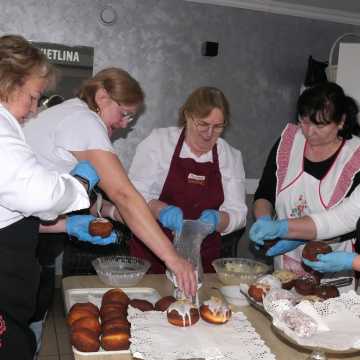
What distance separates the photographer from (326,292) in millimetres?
1542

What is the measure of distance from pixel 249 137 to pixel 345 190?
1.75 meters

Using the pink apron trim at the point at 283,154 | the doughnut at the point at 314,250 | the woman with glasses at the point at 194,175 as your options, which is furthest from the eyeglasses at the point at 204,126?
the doughnut at the point at 314,250

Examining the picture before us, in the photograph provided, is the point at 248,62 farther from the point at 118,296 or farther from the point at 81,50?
the point at 118,296

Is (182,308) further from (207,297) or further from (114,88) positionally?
(114,88)

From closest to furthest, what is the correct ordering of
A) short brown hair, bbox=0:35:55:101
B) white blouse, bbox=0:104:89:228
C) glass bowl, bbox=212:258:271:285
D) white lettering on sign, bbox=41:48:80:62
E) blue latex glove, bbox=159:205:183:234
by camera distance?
1. white blouse, bbox=0:104:89:228
2. short brown hair, bbox=0:35:55:101
3. glass bowl, bbox=212:258:271:285
4. blue latex glove, bbox=159:205:183:234
5. white lettering on sign, bbox=41:48:80:62

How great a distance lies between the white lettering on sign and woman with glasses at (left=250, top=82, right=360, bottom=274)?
1.65 meters

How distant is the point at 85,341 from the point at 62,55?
2365 millimetres

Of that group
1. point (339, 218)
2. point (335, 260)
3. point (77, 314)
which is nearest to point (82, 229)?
point (77, 314)

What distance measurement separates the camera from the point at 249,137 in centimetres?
367

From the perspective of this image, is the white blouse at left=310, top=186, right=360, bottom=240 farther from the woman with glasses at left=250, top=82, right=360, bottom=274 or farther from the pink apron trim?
the pink apron trim

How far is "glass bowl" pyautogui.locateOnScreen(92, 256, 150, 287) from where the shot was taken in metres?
1.69

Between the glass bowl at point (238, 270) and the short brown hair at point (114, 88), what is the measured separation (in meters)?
0.67

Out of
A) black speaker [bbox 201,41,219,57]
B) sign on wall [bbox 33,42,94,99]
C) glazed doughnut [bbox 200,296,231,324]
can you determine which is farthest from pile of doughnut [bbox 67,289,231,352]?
black speaker [bbox 201,41,219,57]

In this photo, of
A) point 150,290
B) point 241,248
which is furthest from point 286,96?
point 150,290
